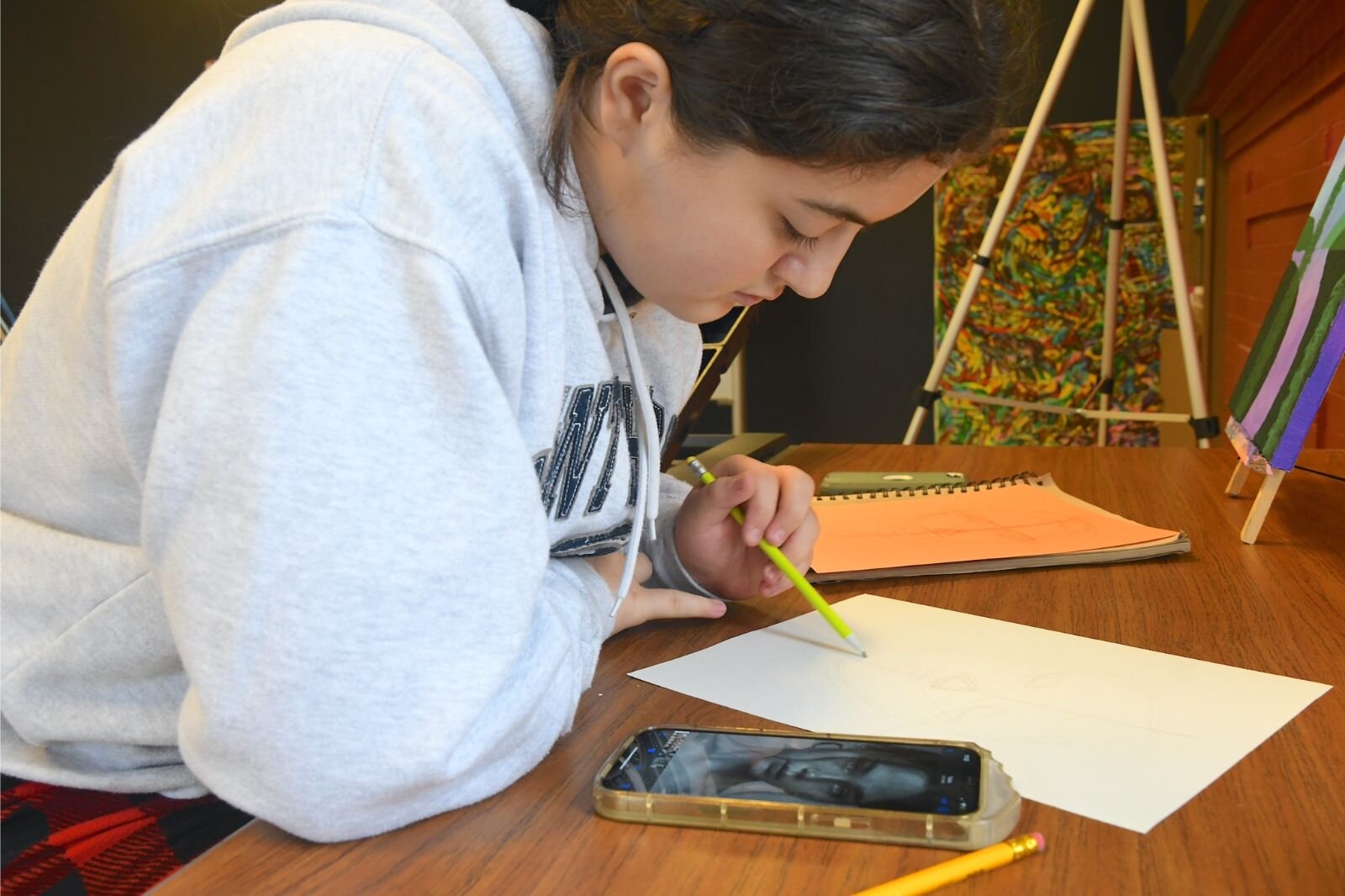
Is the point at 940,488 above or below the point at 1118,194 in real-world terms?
below

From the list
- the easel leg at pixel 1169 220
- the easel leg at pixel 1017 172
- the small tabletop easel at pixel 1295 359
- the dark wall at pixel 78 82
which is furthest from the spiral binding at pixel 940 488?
the dark wall at pixel 78 82

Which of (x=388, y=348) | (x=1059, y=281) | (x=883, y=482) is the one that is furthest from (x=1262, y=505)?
(x=1059, y=281)

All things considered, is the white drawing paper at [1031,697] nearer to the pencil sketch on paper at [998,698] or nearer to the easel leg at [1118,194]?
the pencil sketch on paper at [998,698]

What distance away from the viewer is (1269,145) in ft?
7.15

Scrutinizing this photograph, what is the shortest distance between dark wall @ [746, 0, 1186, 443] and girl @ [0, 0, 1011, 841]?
9.51ft

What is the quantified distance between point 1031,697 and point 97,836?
49 cm

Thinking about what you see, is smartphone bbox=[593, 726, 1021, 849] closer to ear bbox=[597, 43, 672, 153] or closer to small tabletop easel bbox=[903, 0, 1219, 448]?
ear bbox=[597, 43, 672, 153]

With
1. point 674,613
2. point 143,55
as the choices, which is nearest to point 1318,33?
point 674,613

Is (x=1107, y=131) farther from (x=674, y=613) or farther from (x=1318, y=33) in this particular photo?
(x=674, y=613)

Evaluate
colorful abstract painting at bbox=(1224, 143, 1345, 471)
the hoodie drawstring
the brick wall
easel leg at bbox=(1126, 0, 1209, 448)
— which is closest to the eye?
the hoodie drawstring

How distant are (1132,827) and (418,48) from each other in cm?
48

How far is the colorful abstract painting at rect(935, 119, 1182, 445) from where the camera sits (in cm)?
303

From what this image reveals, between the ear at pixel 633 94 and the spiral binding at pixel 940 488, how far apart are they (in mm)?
584

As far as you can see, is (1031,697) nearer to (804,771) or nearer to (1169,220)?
(804,771)
